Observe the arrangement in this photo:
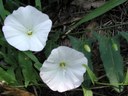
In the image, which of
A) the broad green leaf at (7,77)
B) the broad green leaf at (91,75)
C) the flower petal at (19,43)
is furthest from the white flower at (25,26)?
the broad green leaf at (91,75)

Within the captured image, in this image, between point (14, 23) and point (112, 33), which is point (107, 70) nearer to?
point (112, 33)

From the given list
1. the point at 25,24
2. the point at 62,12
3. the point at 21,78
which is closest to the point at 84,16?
the point at 62,12

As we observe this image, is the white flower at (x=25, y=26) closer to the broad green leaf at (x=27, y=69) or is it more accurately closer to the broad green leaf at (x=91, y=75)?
the broad green leaf at (x=27, y=69)

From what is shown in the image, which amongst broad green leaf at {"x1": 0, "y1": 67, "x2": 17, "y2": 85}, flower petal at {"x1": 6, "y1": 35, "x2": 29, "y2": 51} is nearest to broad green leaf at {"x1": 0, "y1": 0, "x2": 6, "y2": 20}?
flower petal at {"x1": 6, "y1": 35, "x2": 29, "y2": 51}

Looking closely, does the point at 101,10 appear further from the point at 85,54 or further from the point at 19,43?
the point at 19,43

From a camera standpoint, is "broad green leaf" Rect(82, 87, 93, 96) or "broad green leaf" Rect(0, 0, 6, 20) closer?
"broad green leaf" Rect(82, 87, 93, 96)

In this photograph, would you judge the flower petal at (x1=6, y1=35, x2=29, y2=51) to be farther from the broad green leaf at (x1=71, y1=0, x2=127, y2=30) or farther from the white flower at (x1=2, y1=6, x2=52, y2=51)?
the broad green leaf at (x1=71, y1=0, x2=127, y2=30)

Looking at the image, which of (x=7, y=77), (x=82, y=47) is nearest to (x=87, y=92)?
(x=82, y=47)
